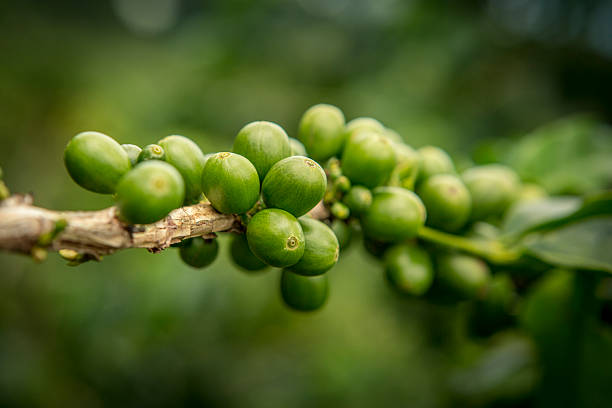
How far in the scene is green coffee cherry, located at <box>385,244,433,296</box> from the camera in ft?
6.32

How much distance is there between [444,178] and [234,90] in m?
3.73

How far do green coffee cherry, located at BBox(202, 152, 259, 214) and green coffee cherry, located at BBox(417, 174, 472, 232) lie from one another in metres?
0.96

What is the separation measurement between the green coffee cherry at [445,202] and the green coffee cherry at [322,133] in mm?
511

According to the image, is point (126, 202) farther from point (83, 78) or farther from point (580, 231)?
point (83, 78)

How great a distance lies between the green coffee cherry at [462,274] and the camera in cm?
208

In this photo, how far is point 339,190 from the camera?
73.9 inches

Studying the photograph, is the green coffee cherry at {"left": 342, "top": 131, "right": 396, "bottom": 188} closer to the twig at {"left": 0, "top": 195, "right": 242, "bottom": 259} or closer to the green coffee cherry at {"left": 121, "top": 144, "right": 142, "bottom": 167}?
the twig at {"left": 0, "top": 195, "right": 242, "bottom": 259}

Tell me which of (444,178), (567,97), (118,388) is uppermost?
(567,97)

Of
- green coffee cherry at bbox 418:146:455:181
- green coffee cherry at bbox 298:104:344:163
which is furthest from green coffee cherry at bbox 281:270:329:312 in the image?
green coffee cherry at bbox 418:146:455:181

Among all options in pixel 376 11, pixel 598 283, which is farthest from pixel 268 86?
pixel 598 283

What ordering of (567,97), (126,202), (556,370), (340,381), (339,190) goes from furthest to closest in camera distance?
(567,97)
(340,381)
(556,370)
(339,190)
(126,202)

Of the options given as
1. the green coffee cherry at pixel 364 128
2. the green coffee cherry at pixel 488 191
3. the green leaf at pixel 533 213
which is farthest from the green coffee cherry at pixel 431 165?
the green leaf at pixel 533 213

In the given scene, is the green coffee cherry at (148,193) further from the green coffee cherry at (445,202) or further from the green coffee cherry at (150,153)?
the green coffee cherry at (445,202)

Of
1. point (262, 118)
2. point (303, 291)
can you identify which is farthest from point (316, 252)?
point (262, 118)
